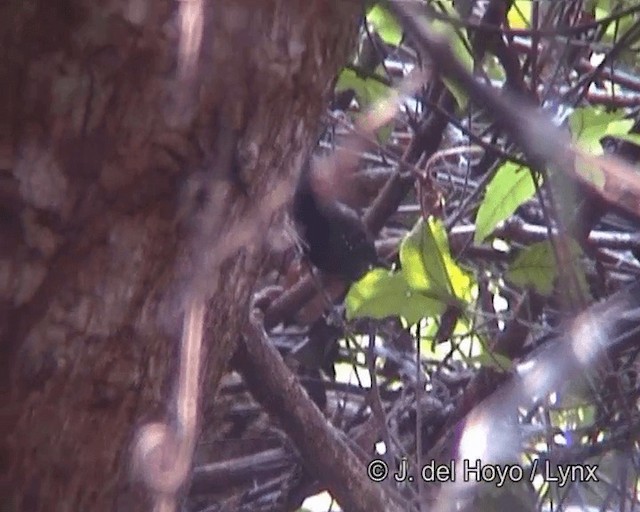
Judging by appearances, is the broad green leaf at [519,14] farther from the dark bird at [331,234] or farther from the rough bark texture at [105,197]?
the rough bark texture at [105,197]

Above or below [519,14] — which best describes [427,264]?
below

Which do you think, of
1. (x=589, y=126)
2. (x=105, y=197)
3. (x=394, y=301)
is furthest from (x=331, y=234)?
(x=105, y=197)

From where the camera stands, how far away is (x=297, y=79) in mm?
599

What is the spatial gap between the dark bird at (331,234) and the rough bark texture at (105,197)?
1.18 feet

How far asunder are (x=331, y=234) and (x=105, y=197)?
43 centimetres

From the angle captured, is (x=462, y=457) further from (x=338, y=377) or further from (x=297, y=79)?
(x=297, y=79)

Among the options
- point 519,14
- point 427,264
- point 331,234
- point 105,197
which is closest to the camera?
point 105,197

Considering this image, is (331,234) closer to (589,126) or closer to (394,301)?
(394,301)

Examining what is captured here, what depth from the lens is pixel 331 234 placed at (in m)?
0.97

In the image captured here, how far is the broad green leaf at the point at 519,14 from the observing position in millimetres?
1120

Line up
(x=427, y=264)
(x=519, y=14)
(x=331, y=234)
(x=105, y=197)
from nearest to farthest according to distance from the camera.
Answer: (x=105, y=197) → (x=427, y=264) → (x=331, y=234) → (x=519, y=14)

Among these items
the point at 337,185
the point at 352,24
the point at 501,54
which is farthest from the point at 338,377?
the point at 352,24

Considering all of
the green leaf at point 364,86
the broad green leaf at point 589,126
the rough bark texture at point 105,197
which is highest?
the green leaf at point 364,86

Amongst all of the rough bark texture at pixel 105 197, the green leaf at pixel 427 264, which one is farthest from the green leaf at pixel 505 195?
the rough bark texture at pixel 105 197
